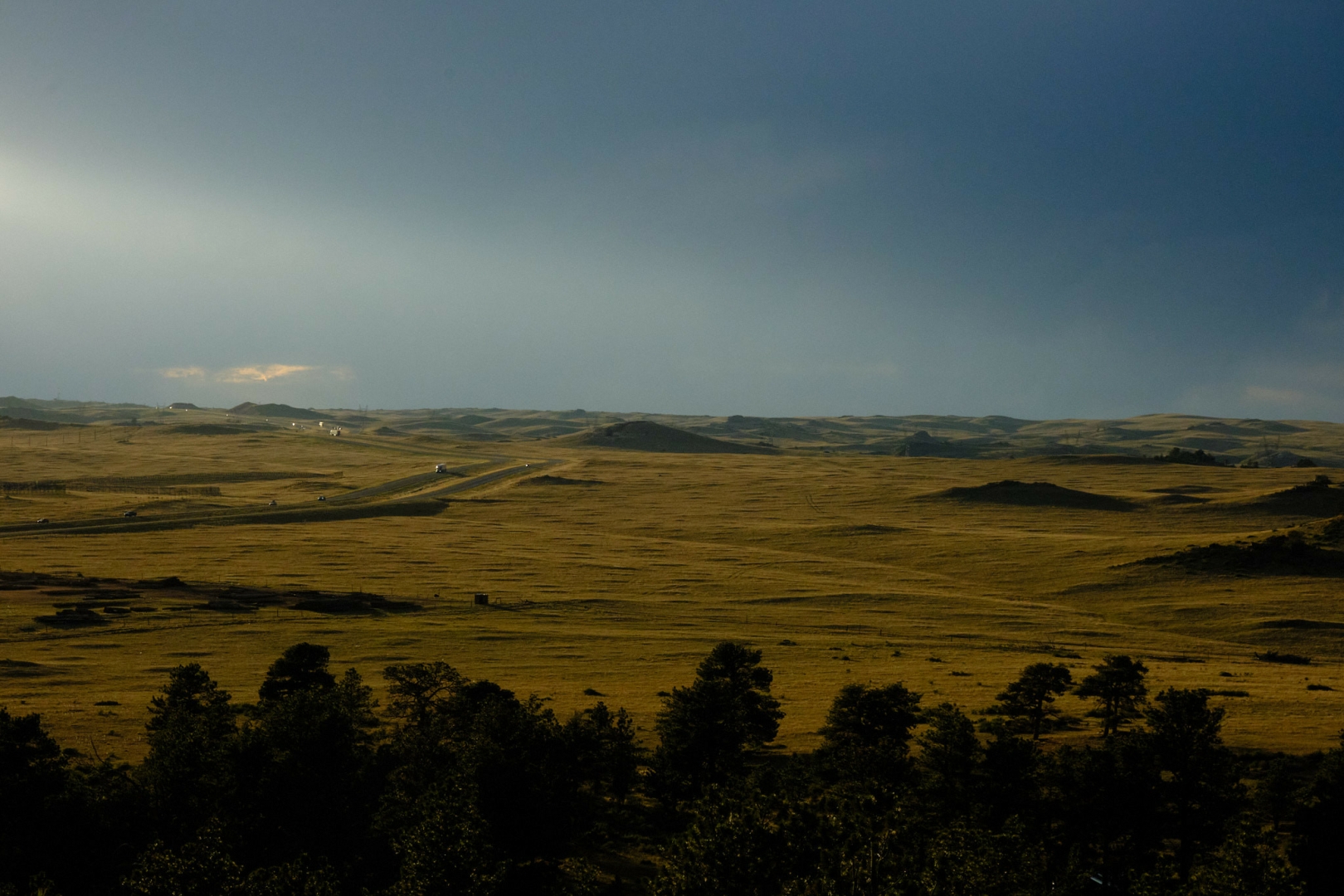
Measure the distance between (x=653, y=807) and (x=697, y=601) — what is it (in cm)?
4885

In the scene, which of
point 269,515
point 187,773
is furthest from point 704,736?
point 269,515

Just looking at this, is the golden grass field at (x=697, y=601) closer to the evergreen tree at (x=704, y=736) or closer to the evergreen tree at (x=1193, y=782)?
the evergreen tree at (x=704, y=736)

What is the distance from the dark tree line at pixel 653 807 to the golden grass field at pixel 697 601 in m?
8.15

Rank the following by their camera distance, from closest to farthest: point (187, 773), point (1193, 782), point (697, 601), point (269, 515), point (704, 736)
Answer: point (187, 773) < point (1193, 782) < point (704, 736) < point (697, 601) < point (269, 515)

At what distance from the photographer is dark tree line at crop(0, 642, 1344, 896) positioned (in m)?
25.4

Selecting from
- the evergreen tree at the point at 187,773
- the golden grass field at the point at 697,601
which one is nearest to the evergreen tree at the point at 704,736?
the golden grass field at the point at 697,601

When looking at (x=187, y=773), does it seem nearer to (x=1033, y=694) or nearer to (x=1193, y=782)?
(x=1193, y=782)

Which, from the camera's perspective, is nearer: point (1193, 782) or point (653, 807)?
point (1193, 782)

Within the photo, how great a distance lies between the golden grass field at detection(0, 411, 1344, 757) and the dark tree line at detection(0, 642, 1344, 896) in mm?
8151

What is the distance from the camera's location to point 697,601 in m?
92.2

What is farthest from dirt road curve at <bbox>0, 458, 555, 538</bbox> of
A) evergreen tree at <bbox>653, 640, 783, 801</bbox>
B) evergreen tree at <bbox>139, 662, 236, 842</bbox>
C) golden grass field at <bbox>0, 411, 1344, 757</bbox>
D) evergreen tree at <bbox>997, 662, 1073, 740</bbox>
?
evergreen tree at <bbox>997, 662, 1073, 740</bbox>

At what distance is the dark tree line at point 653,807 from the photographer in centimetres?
2542

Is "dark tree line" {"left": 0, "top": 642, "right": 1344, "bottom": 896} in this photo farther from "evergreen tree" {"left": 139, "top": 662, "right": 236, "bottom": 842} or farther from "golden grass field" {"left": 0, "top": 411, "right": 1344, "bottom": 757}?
"golden grass field" {"left": 0, "top": 411, "right": 1344, "bottom": 757}

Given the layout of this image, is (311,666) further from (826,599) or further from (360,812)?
(826,599)
